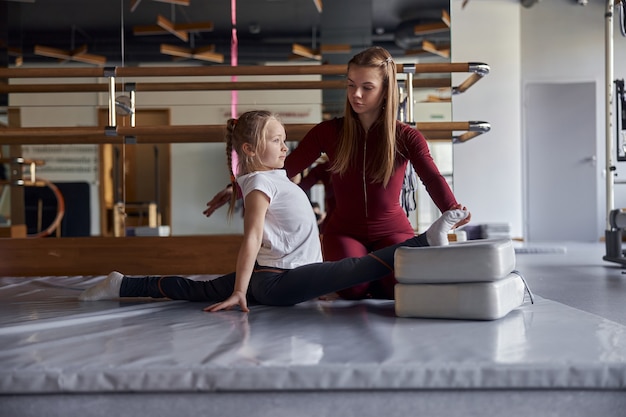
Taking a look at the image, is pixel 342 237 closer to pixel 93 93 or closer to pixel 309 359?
pixel 309 359

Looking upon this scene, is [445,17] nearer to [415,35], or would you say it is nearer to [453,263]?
[415,35]

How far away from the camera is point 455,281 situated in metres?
1.76

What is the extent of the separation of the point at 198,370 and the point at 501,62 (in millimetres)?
8007

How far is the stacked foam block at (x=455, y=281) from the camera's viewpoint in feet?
5.67

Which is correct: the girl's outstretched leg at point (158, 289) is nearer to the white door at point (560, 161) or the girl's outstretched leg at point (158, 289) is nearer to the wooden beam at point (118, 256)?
the wooden beam at point (118, 256)

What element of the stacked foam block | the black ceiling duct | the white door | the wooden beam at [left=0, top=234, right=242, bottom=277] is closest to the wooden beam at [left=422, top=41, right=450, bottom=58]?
the black ceiling duct

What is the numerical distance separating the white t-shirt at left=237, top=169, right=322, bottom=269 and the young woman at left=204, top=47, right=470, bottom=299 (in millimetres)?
235

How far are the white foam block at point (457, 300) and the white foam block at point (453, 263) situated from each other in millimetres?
18

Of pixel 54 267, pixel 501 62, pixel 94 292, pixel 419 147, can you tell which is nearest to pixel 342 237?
pixel 419 147

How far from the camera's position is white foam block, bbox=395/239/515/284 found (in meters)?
1.73

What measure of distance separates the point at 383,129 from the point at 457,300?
69cm

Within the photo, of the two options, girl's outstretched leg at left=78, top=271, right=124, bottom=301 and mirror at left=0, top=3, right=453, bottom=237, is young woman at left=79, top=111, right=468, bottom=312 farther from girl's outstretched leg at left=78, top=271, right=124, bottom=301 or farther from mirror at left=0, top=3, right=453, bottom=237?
mirror at left=0, top=3, right=453, bottom=237

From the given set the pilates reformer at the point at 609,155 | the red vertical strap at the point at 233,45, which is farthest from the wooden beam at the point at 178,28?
the pilates reformer at the point at 609,155

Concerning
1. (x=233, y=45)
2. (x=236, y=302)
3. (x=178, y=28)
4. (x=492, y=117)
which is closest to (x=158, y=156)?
(x=233, y=45)
